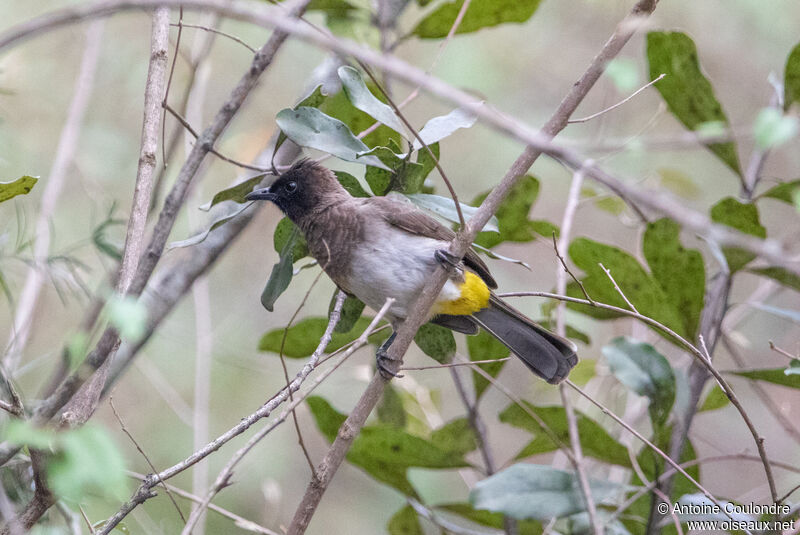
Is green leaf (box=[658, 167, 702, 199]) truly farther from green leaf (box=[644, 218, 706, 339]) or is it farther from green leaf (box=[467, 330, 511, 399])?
green leaf (box=[467, 330, 511, 399])

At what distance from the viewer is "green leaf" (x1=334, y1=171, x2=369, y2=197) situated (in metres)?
2.16

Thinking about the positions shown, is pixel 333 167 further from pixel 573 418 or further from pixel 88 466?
pixel 88 466

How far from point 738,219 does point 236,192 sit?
1.43 metres

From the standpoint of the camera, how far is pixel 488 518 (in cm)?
236

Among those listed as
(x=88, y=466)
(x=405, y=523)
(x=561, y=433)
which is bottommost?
(x=405, y=523)

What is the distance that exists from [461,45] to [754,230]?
2.77 m

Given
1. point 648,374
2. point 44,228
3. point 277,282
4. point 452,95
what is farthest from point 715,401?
point 44,228

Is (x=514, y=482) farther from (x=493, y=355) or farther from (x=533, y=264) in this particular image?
(x=533, y=264)

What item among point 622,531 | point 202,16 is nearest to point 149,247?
point 622,531

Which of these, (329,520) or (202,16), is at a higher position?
(202,16)

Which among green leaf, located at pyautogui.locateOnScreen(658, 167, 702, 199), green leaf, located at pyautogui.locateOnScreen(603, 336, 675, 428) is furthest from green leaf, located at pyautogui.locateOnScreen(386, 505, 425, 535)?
green leaf, located at pyautogui.locateOnScreen(658, 167, 702, 199)

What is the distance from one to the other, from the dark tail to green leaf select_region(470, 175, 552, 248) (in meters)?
0.20

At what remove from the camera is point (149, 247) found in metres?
1.67

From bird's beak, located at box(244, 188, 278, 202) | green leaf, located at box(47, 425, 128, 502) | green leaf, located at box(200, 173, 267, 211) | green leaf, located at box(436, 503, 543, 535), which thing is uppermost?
bird's beak, located at box(244, 188, 278, 202)
